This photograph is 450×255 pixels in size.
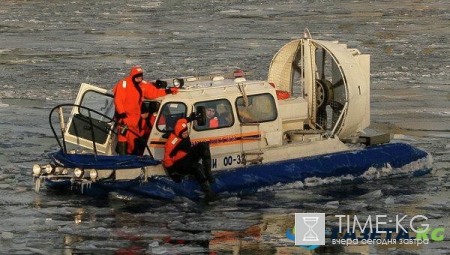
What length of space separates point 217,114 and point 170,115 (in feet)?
2.34

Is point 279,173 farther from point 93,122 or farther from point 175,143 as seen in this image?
point 93,122

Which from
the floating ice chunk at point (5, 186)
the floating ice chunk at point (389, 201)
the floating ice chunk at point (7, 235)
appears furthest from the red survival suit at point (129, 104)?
the floating ice chunk at point (389, 201)

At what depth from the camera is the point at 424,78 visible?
2870cm

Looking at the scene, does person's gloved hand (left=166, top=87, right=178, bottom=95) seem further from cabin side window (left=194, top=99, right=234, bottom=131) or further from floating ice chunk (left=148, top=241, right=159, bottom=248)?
floating ice chunk (left=148, top=241, right=159, bottom=248)

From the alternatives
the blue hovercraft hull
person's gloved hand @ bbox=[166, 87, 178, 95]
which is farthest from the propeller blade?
person's gloved hand @ bbox=[166, 87, 178, 95]

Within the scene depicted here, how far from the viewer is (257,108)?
17953 mm

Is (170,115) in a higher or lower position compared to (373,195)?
higher

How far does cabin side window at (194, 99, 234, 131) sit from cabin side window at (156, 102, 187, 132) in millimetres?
254

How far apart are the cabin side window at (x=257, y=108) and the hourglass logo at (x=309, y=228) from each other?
2.27m

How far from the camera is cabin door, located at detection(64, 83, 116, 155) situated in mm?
17422

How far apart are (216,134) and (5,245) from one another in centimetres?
400

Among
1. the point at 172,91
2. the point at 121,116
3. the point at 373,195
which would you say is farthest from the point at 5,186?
the point at 373,195

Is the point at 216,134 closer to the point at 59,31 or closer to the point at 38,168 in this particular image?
the point at 38,168

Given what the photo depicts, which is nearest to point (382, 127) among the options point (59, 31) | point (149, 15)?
point (59, 31)
